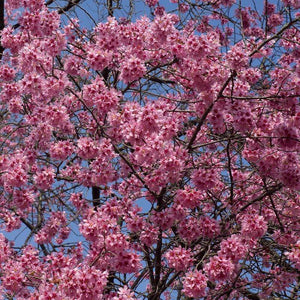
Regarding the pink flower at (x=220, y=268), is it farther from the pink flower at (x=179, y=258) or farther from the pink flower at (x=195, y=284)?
the pink flower at (x=179, y=258)

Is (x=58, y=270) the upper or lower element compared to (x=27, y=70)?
lower

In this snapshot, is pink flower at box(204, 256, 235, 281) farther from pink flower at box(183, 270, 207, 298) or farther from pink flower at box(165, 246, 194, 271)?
pink flower at box(165, 246, 194, 271)

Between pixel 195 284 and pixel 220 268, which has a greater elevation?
pixel 220 268

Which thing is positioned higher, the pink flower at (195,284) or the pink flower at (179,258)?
the pink flower at (179,258)

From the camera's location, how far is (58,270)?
5.12 m

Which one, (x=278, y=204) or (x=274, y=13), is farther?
(x=274, y=13)

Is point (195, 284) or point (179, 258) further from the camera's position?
point (179, 258)

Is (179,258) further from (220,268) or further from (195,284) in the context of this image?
(220,268)

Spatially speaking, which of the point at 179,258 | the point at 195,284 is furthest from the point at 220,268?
the point at 179,258

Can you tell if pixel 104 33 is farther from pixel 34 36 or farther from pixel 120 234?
pixel 120 234

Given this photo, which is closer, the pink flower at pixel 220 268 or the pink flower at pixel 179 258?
the pink flower at pixel 220 268

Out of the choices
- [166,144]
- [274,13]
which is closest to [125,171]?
[166,144]

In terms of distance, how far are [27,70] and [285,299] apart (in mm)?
3788

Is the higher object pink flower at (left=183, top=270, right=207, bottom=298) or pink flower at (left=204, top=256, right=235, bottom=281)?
pink flower at (left=204, top=256, right=235, bottom=281)
